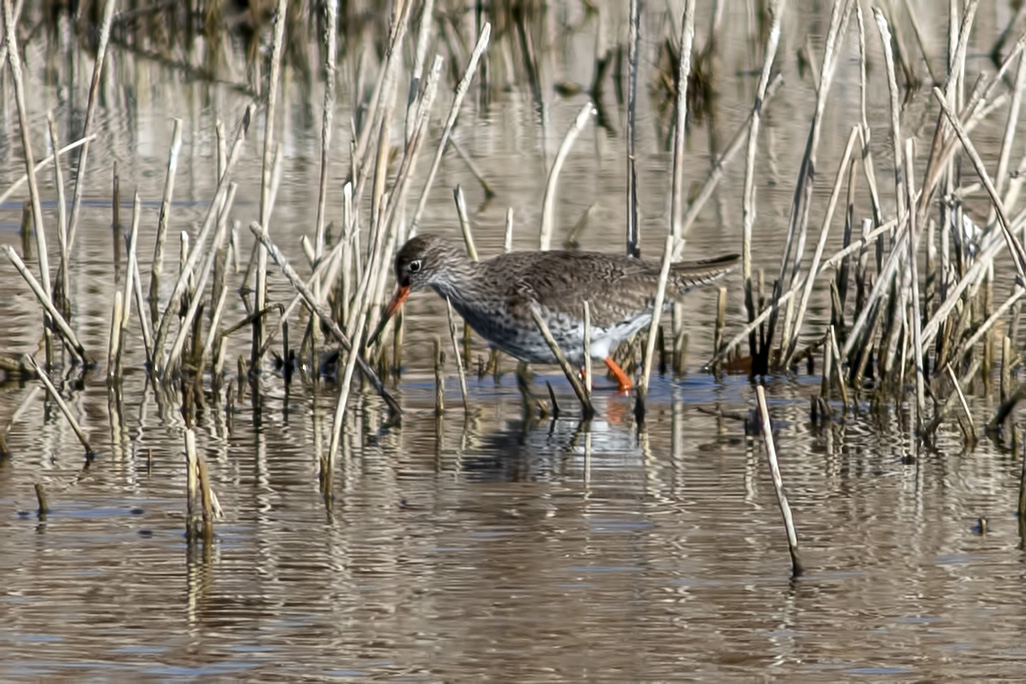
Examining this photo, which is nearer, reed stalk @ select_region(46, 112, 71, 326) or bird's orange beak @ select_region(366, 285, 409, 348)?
bird's orange beak @ select_region(366, 285, 409, 348)

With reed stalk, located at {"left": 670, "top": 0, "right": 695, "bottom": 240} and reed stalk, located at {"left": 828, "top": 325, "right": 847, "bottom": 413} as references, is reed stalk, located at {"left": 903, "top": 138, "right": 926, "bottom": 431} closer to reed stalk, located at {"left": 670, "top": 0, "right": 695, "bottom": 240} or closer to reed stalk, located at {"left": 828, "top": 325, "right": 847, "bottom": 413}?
reed stalk, located at {"left": 828, "top": 325, "right": 847, "bottom": 413}

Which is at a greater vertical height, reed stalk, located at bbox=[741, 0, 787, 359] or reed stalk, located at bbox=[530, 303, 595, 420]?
reed stalk, located at bbox=[741, 0, 787, 359]

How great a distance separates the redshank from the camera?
814 centimetres

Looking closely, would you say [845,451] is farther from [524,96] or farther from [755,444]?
[524,96]

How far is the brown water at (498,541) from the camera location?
4.80 m

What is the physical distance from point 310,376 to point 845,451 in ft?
8.54

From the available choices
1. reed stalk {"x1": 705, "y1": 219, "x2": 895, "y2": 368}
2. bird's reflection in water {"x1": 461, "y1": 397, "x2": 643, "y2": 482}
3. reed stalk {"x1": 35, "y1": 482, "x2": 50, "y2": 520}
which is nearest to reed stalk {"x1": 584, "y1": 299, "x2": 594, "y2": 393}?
bird's reflection in water {"x1": 461, "y1": 397, "x2": 643, "y2": 482}

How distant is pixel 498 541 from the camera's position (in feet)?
19.0

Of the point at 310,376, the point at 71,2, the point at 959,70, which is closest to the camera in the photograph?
the point at 959,70

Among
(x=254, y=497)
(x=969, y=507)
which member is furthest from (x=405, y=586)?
(x=969, y=507)

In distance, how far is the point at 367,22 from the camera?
802 inches

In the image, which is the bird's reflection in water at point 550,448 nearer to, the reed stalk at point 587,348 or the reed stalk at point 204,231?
the reed stalk at point 587,348

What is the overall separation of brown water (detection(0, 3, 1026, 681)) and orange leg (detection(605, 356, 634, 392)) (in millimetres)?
114

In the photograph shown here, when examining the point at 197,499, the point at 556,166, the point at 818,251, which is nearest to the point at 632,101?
the point at 556,166
